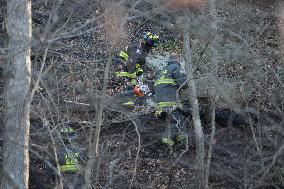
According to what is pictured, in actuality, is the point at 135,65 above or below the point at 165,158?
above

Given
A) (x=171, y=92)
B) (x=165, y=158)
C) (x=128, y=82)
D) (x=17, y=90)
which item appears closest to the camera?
(x=17, y=90)

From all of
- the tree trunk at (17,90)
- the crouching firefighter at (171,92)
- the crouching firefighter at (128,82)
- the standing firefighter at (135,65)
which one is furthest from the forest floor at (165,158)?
the tree trunk at (17,90)

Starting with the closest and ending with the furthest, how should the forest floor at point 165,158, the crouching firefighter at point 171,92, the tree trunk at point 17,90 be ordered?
the tree trunk at point 17,90
the forest floor at point 165,158
the crouching firefighter at point 171,92

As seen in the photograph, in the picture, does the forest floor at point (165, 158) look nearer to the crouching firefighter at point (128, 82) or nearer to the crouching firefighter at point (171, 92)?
the crouching firefighter at point (171, 92)

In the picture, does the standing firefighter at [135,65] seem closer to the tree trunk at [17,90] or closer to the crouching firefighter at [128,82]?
the crouching firefighter at [128,82]

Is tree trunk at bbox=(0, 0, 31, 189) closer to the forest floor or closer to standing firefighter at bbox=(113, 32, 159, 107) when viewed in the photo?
the forest floor

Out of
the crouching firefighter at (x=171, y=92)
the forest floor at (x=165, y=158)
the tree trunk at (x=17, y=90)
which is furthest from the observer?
the crouching firefighter at (x=171, y=92)

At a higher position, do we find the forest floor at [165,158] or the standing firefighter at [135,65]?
the standing firefighter at [135,65]

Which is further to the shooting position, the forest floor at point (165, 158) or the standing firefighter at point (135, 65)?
the standing firefighter at point (135, 65)

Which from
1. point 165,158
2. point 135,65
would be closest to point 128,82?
point 135,65

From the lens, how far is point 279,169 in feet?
30.3

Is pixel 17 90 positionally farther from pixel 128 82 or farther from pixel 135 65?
pixel 128 82

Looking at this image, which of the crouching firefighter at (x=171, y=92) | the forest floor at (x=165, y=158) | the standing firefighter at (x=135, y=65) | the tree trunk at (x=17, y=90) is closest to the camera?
the tree trunk at (x=17, y=90)

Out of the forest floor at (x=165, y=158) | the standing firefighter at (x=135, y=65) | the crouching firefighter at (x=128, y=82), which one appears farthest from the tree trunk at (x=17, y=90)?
the standing firefighter at (x=135, y=65)
